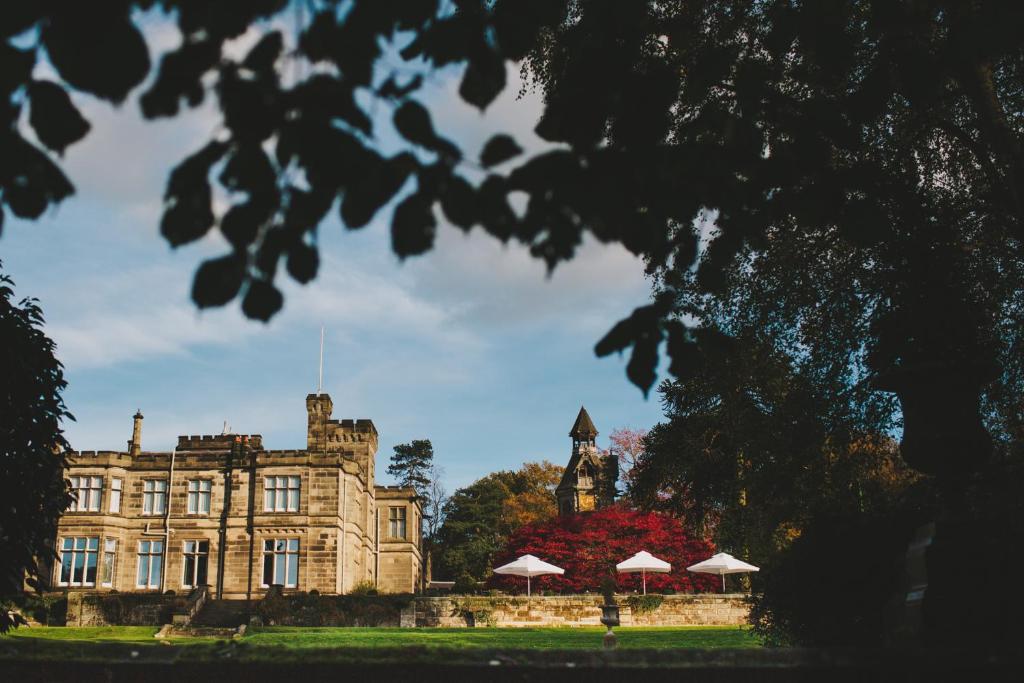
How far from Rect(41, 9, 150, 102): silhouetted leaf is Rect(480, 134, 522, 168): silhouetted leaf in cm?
103

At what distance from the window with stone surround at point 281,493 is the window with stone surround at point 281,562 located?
166cm

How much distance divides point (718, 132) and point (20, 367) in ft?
35.4

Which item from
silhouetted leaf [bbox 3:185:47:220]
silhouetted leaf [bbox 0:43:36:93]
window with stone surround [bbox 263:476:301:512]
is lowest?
silhouetted leaf [bbox 3:185:47:220]

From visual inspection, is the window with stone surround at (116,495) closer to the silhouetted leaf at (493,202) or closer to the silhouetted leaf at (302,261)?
the silhouetted leaf at (302,261)

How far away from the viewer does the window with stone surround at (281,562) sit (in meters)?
40.2

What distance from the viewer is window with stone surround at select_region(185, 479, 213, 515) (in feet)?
137

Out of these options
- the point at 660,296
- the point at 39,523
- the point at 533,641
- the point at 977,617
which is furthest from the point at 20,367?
the point at 533,641

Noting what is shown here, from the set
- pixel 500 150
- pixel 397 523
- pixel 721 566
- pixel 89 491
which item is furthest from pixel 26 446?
pixel 397 523

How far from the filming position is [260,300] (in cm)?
279

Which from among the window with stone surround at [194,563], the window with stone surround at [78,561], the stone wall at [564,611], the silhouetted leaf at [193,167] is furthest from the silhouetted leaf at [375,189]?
the window with stone surround at [78,561]

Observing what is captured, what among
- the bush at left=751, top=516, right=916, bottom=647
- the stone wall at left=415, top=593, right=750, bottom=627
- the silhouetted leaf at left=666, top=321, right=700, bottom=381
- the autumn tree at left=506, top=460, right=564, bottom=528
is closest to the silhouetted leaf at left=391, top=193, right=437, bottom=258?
the silhouetted leaf at left=666, top=321, right=700, bottom=381

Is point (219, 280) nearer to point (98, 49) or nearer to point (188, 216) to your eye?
point (188, 216)

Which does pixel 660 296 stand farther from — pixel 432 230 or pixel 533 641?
pixel 533 641

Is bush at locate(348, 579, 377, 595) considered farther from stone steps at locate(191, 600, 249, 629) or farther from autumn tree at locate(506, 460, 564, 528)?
autumn tree at locate(506, 460, 564, 528)
